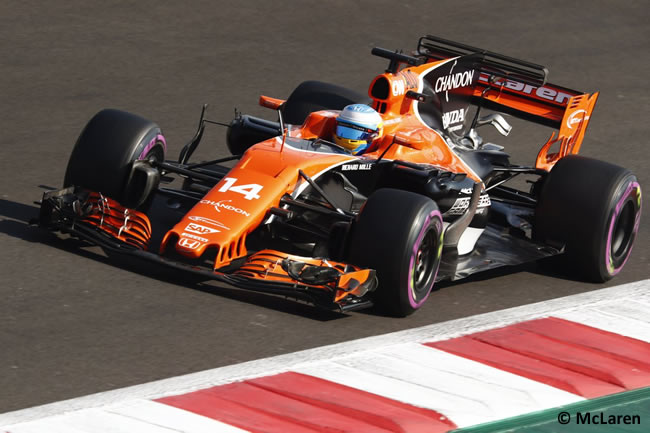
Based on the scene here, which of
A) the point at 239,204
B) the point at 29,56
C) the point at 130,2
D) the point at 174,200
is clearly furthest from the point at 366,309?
the point at 130,2

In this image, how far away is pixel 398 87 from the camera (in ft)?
29.1

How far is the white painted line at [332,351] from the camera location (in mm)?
5855

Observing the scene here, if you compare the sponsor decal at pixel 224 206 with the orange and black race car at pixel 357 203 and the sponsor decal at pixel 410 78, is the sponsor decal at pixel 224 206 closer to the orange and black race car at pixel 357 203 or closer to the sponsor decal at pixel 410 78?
the orange and black race car at pixel 357 203

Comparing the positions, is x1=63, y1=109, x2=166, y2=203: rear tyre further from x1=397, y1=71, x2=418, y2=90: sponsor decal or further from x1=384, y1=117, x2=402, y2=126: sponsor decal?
x1=397, y1=71, x2=418, y2=90: sponsor decal

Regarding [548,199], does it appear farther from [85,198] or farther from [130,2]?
[130,2]

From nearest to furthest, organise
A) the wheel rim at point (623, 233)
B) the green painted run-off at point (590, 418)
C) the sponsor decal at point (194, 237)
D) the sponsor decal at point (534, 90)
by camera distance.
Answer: the green painted run-off at point (590, 418) → the sponsor decal at point (194, 237) → the wheel rim at point (623, 233) → the sponsor decal at point (534, 90)

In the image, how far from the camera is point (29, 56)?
13742 millimetres

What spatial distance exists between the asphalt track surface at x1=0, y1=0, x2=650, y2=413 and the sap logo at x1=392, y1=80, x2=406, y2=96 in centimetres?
148

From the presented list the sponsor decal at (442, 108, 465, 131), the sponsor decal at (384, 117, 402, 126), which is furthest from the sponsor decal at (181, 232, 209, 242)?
the sponsor decal at (442, 108, 465, 131)

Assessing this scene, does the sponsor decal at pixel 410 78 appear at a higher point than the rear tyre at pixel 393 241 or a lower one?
higher

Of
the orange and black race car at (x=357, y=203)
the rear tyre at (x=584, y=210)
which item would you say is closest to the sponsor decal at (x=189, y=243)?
the orange and black race car at (x=357, y=203)

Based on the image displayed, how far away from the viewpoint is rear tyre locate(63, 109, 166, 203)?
8.23 m

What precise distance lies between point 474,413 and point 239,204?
7.28ft

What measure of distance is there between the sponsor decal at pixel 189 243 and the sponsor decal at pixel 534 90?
3.75 m
